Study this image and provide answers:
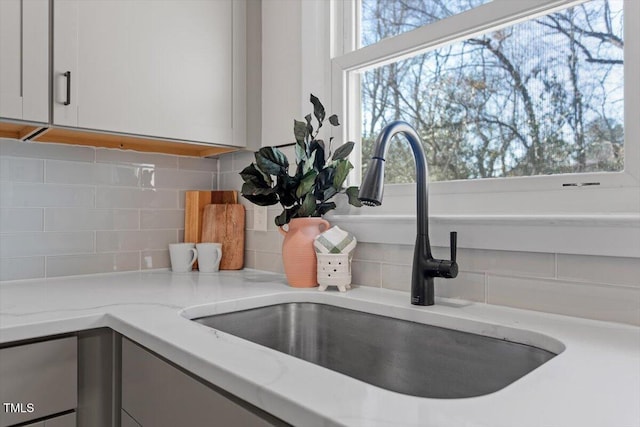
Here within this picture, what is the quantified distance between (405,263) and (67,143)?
47.4 inches

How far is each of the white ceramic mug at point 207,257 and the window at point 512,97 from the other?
65cm

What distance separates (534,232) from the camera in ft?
3.30

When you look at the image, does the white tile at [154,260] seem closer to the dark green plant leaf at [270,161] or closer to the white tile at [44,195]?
the white tile at [44,195]

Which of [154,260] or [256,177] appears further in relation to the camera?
[154,260]

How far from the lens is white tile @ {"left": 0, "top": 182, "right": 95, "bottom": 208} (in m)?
1.48

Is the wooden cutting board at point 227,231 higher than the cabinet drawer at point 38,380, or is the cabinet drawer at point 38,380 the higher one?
the wooden cutting board at point 227,231

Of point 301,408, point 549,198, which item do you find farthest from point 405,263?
point 301,408

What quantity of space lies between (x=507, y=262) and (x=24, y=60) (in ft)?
4.45

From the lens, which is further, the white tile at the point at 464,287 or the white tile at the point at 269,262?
the white tile at the point at 269,262

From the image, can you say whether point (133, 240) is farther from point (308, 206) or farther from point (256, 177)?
point (308, 206)

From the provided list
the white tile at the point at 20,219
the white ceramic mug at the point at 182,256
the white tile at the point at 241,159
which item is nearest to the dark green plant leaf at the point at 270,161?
the white tile at the point at 241,159

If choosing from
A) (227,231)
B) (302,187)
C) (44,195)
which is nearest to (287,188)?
(302,187)

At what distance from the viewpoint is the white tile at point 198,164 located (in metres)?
1.89

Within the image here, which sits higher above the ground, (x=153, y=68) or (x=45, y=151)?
(x=153, y=68)
